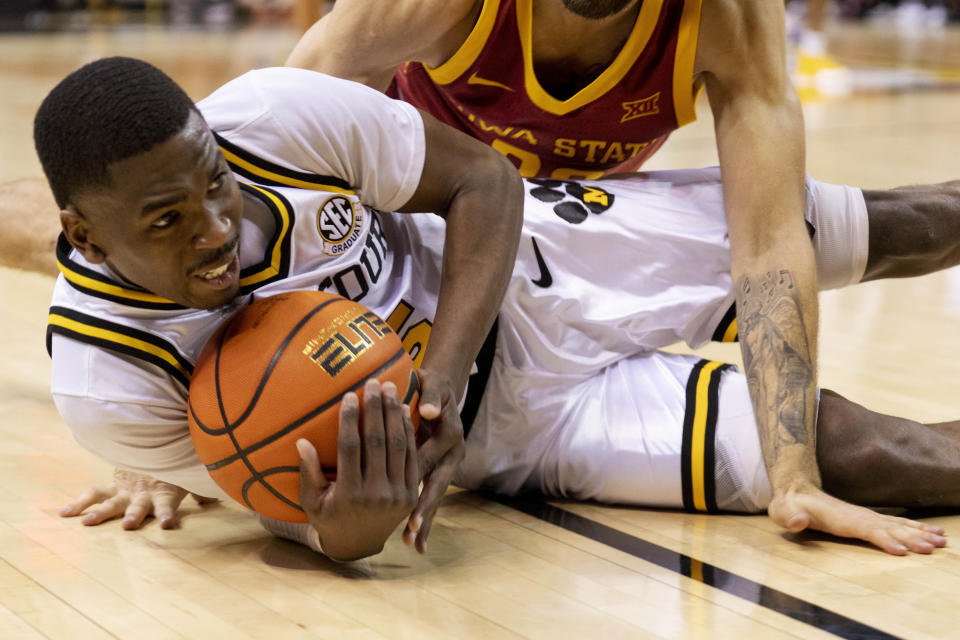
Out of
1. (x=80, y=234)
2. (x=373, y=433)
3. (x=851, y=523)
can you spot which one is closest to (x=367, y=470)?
(x=373, y=433)

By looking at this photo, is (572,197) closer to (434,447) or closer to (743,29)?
(743,29)

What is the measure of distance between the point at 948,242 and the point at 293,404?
168cm

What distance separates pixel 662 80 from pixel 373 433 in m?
1.29

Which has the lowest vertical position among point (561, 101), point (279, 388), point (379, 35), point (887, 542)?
point (887, 542)

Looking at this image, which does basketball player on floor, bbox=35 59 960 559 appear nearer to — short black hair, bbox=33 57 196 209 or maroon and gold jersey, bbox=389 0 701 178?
short black hair, bbox=33 57 196 209

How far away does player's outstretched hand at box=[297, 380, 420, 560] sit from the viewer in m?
1.92

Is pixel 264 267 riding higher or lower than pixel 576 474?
higher

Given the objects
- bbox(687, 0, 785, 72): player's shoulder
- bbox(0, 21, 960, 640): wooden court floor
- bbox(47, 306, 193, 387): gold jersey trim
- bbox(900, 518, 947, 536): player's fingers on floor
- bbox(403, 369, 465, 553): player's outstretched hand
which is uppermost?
bbox(687, 0, 785, 72): player's shoulder

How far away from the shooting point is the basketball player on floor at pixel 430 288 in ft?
6.30

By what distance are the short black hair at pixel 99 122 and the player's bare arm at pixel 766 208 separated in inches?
49.4

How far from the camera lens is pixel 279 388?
1.97 meters

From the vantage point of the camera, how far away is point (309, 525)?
7.14 ft

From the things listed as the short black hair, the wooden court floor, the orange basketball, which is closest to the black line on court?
the wooden court floor

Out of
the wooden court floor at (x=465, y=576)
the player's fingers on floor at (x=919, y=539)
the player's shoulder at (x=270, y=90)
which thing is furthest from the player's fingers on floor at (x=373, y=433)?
the player's fingers on floor at (x=919, y=539)
